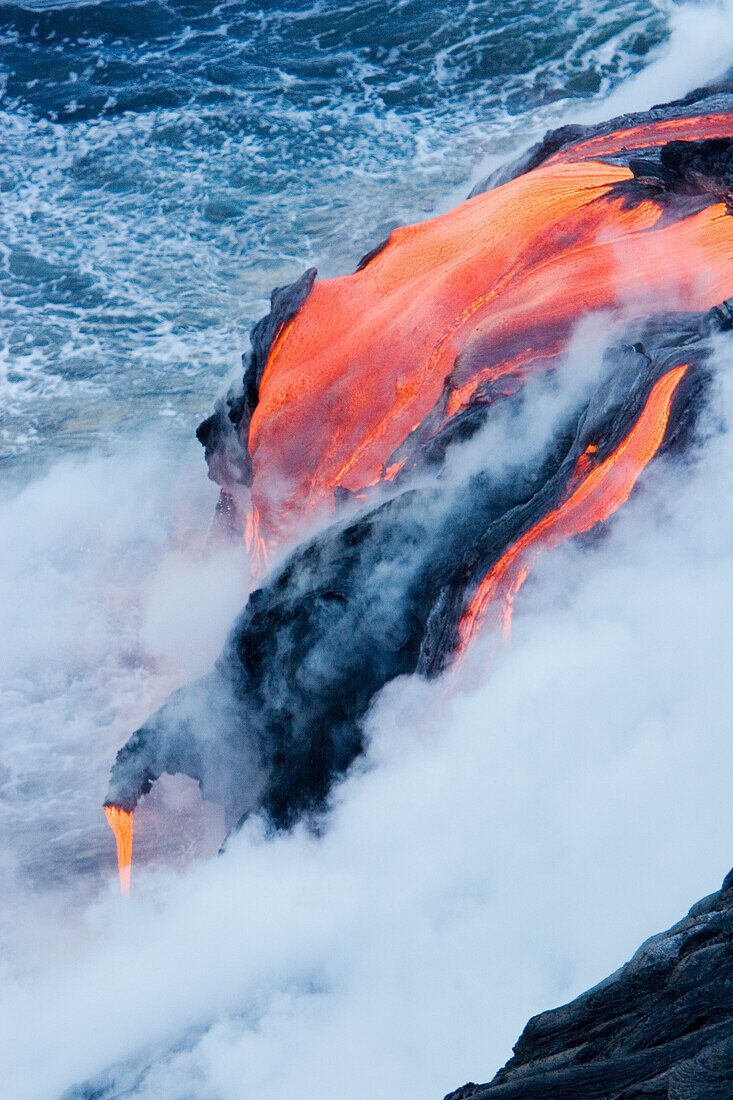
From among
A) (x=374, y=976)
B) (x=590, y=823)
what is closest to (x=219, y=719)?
(x=374, y=976)

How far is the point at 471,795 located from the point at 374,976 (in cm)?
110

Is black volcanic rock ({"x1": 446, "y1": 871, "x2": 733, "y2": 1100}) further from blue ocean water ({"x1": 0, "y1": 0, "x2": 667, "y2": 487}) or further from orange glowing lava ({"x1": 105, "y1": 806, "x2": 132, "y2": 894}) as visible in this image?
blue ocean water ({"x1": 0, "y1": 0, "x2": 667, "y2": 487})

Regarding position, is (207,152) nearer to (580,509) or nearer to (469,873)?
(580,509)

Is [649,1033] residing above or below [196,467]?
below

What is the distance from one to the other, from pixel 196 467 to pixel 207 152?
6.85 metres

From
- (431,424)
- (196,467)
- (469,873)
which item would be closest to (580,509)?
(431,424)

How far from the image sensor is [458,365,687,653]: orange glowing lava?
645cm

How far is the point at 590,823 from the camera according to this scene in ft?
17.7

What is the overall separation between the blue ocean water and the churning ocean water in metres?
0.05

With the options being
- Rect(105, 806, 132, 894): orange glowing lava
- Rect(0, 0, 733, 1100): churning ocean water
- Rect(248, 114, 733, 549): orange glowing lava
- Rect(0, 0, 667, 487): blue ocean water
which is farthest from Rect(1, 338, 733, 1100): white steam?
Rect(0, 0, 667, 487): blue ocean water

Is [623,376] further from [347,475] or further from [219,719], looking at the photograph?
[219,719]

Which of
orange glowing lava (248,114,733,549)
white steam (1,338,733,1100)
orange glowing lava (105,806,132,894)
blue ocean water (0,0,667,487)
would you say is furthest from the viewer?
blue ocean water (0,0,667,487)

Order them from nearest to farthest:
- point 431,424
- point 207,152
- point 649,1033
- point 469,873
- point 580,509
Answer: point 649,1033 < point 469,873 < point 580,509 < point 431,424 < point 207,152

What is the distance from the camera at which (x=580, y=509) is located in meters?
6.53
